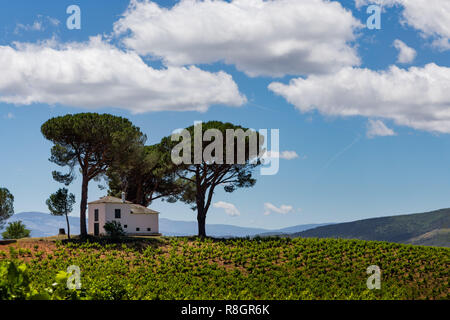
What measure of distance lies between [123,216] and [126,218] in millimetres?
378

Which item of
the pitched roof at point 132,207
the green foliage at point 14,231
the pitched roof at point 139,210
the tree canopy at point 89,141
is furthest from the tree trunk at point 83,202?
the green foliage at point 14,231

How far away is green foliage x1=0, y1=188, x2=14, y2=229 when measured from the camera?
180ft

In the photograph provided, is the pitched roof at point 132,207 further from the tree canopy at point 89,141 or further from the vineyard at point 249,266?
the vineyard at point 249,266

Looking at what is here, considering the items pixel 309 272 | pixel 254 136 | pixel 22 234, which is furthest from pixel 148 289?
pixel 22 234

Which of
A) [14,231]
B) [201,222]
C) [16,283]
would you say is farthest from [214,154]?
[16,283]

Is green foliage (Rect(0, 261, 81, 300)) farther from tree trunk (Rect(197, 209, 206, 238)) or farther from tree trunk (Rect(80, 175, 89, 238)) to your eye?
tree trunk (Rect(197, 209, 206, 238))

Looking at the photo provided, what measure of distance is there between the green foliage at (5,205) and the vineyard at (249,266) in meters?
20.2

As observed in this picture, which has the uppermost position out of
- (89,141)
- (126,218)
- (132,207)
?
(89,141)

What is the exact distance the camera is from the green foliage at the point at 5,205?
54.7 metres

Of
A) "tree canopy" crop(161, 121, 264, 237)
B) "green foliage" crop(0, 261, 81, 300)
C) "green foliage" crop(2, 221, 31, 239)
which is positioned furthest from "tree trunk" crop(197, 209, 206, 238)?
"green foliage" crop(0, 261, 81, 300)

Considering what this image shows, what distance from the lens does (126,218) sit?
49.1m

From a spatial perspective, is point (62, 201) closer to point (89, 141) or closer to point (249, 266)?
point (89, 141)
